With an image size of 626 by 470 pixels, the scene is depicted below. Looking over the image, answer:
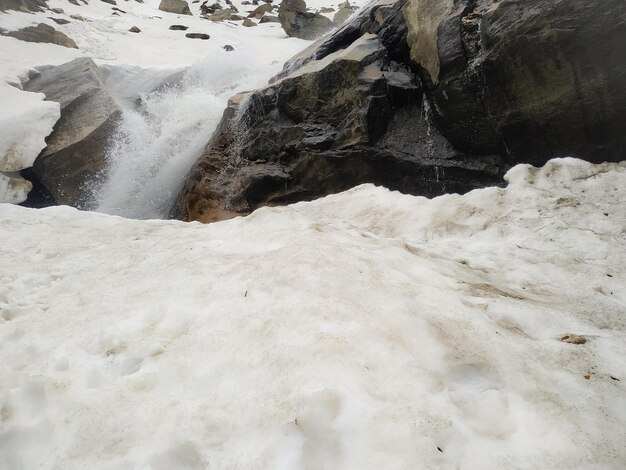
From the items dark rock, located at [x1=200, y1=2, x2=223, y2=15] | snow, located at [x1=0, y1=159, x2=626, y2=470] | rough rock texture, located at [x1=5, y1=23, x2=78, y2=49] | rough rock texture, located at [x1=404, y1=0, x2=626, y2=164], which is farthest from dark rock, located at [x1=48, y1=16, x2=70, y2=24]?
snow, located at [x1=0, y1=159, x2=626, y2=470]

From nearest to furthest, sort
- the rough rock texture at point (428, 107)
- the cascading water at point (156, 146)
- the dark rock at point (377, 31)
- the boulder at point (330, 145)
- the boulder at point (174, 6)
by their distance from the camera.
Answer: the rough rock texture at point (428, 107)
the boulder at point (330, 145)
the dark rock at point (377, 31)
the cascading water at point (156, 146)
the boulder at point (174, 6)

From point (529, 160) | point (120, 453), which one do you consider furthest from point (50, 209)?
point (529, 160)

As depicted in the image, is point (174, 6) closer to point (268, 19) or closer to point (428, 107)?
point (268, 19)

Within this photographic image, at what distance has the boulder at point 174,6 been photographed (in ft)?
99.9

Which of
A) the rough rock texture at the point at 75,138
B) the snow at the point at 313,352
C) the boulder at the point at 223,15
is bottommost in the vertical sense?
the snow at the point at 313,352

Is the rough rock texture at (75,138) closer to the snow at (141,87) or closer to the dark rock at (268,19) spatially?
the snow at (141,87)

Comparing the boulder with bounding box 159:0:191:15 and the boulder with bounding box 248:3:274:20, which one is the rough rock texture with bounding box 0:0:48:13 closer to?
the boulder with bounding box 159:0:191:15

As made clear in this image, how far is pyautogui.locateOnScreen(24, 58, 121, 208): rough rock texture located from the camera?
37.0 ft

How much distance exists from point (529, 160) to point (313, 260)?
4.97 meters

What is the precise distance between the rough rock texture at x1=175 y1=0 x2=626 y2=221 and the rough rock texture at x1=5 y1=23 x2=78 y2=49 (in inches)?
475

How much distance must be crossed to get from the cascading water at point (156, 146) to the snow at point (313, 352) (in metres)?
7.40

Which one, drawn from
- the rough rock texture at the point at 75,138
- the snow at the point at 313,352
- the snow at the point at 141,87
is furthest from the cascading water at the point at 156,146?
the snow at the point at 313,352

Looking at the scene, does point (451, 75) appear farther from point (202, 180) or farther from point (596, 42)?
point (202, 180)

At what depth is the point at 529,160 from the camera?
252 inches
